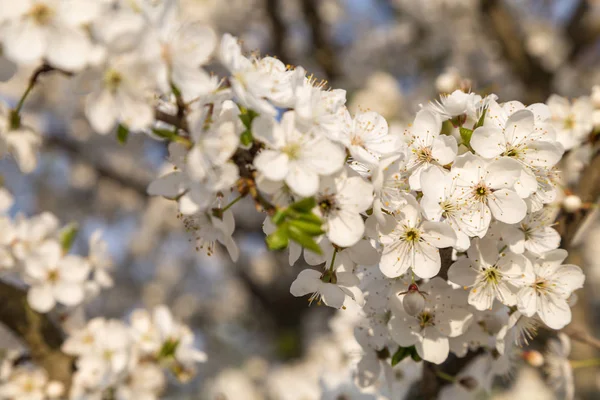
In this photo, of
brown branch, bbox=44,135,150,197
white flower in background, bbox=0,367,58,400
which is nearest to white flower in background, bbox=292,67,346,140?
white flower in background, bbox=0,367,58,400

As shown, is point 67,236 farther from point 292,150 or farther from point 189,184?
point 292,150

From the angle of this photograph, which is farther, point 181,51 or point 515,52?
point 515,52

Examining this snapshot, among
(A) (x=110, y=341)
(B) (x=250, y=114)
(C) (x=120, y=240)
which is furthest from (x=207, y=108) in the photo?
(C) (x=120, y=240)

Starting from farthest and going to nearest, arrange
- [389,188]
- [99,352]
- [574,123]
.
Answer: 1. [99,352]
2. [574,123]
3. [389,188]

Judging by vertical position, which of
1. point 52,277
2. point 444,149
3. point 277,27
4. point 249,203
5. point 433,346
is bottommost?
point 249,203

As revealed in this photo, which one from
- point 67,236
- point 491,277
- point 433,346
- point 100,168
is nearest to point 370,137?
point 491,277

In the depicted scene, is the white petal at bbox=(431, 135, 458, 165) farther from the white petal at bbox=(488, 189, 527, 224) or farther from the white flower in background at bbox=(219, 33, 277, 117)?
the white flower in background at bbox=(219, 33, 277, 117)

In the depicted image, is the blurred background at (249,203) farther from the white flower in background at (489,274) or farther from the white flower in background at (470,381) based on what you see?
the white flower in background at (489,274)

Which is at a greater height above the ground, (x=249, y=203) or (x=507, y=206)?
(x=507, y=206)
